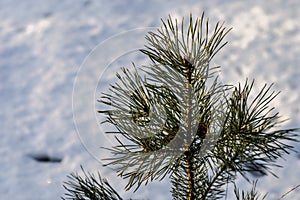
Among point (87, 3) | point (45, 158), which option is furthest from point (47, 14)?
point (45, 158)

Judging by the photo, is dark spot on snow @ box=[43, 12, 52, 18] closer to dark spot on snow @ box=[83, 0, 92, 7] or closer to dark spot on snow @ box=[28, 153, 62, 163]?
dark spot on snow @ box=[83, 0, 92, 7]

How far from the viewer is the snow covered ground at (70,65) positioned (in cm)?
137

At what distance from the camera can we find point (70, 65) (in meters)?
1.60

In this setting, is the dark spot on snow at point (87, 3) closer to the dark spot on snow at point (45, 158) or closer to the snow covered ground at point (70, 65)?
the snow covered ground at point (70, 65)

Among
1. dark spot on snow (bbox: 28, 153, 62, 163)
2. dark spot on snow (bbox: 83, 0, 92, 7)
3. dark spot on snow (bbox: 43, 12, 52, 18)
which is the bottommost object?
dark spot on snow (bbox: 28, 153, 62, 163)

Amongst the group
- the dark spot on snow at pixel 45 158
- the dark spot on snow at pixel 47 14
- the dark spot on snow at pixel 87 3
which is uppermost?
the dark spot on snow at pixel 47 14

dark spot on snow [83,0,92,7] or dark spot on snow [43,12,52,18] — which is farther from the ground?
dark spot on snow [43,12,52,18]

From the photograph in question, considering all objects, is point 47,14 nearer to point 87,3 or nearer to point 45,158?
point 87,3

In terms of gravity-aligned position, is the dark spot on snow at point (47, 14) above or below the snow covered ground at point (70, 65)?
above

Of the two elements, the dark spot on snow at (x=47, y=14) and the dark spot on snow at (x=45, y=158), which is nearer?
the dark spot on snow at (x=45, y=158)

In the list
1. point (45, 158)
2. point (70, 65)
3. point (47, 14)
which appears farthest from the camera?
point (47, 14)

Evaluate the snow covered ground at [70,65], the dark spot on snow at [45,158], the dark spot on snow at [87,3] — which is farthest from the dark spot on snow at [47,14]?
the dark spot on snow at [45,158]

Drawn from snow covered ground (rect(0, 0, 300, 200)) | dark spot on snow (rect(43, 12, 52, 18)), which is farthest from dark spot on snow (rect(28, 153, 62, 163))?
dark spot on snow (rect(43, 12, 52, 18))

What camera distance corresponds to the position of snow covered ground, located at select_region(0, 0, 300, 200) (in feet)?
4.49
